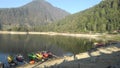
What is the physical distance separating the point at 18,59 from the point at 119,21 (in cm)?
14230

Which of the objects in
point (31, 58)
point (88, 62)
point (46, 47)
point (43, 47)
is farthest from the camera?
point (43, 47)

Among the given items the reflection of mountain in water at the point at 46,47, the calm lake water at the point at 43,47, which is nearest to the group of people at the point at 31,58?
the calm lake water at the point at 43,47

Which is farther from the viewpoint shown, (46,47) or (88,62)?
(46,47)

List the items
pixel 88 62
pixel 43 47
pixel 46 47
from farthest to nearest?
pixel 43 47, pixel 46 47, pixel 88 62

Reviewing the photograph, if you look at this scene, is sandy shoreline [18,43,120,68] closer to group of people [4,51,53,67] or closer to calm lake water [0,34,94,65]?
group of people [4,51,53,67]

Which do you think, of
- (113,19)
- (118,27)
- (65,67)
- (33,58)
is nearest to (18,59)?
(33,58)

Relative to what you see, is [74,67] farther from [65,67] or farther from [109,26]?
[109,26]

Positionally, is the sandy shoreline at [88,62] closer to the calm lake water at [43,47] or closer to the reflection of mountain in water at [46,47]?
the calm lake water at [43,47]

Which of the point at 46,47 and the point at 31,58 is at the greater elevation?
the point at 31,58

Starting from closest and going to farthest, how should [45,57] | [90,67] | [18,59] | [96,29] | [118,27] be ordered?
1. [90,67]
2. [18,59]
3. [45,57]
4. [118,27]
5. [96,29]

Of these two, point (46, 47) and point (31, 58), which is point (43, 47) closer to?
point (46, 47)

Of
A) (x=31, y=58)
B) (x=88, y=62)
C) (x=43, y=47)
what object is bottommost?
(x=43, y=47)

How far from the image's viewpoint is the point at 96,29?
649ft

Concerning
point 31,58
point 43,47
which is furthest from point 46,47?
point 31,58
